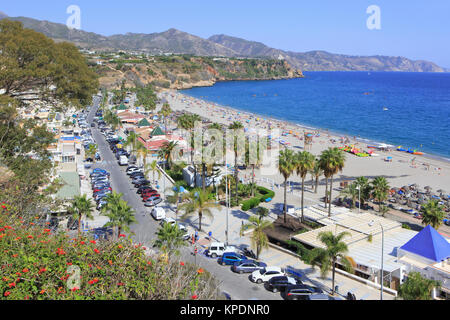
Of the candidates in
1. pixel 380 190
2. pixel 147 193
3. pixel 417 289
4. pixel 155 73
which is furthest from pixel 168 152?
pixel 155 73

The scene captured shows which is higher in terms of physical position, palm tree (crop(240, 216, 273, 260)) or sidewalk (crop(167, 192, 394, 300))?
palm tree (crop(240, 216, 273, 260))

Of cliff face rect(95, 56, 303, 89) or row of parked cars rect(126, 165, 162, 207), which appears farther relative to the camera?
cliff face rect(95, 56, 303, 89)

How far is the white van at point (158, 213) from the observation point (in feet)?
84.1

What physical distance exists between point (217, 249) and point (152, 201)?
32.9 ft

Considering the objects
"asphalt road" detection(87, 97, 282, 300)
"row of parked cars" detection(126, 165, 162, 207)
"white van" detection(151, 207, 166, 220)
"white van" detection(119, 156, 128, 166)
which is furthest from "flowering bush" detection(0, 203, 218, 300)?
"white van" detection(119, 156, 128, 166)

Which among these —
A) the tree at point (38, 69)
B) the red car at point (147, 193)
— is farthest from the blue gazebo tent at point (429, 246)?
the tree at point (38, 69)

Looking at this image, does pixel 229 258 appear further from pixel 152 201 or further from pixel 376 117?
pixel 376 117

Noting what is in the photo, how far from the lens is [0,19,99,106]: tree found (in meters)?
15.8

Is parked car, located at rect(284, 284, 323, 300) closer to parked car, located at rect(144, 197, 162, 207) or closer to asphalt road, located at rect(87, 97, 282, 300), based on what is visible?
asphalt road, located at rect(87, 97, 282, 300)

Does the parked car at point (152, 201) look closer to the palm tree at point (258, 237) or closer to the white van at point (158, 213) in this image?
the white van at point (158, 213)

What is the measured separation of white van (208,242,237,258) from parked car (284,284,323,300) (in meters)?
5.51

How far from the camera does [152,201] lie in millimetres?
28969

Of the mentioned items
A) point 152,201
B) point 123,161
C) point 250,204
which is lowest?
point 250,204

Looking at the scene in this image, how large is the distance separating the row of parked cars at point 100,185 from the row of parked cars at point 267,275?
475 inches
